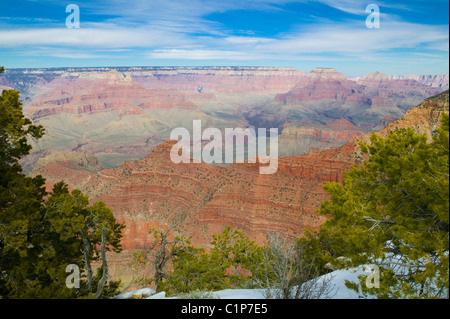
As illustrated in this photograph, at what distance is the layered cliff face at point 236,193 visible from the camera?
39.6 m

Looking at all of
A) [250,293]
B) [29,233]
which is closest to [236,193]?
[29,233]

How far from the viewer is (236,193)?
4453cm

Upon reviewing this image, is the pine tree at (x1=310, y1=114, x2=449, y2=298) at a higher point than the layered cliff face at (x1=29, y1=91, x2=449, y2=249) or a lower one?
higher

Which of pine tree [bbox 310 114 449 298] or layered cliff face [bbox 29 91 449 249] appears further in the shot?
layered cliff face [bbox 29 91 449 249]

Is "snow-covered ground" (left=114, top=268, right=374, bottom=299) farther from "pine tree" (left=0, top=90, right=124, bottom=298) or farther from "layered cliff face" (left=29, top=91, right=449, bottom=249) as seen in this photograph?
"layered cliff face" (left=29, top=91, right=449, bottom=249)

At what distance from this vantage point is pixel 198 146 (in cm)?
17275

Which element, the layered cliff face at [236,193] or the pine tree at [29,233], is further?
the layered cliff face at [236,193]

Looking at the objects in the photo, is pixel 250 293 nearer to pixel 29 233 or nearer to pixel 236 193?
pixel 29 233

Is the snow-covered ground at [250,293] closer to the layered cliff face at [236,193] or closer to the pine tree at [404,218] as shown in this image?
the pine tree at [404,218]

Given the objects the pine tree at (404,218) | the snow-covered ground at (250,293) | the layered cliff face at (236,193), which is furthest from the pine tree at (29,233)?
the layered cliff face at (236,193)

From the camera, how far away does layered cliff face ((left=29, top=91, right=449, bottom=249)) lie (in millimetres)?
39594

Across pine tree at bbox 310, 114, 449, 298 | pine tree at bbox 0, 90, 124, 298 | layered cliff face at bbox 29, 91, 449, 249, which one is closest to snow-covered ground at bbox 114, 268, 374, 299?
pine tree at bbox 310, 114, 449, 298

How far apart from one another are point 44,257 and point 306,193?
33977 mm
